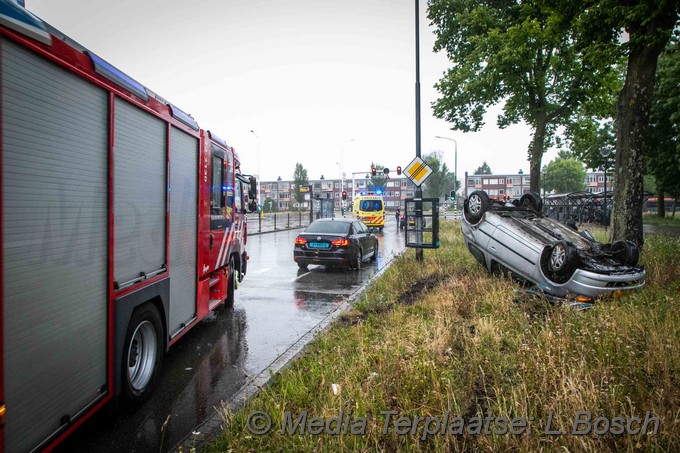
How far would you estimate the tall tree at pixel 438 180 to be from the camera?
287 ft

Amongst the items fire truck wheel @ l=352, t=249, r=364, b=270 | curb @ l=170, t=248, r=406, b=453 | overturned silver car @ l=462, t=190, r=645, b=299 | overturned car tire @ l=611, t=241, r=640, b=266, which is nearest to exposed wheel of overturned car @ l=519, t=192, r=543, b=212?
overturned silver car @ l=462, t=190, r=645, b=299

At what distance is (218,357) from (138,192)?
2380mm

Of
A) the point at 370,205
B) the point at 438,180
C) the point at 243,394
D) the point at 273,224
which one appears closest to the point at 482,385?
the point at 243,394

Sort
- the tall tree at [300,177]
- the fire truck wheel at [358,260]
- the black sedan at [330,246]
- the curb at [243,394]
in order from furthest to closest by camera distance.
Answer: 1. the tall tree at [300,177]
2. the fire truck wheel at [358,260]
3. the black sedan at [330,246]
4. the curb at [243,394]

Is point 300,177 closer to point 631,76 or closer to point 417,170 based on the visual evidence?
point 417,170

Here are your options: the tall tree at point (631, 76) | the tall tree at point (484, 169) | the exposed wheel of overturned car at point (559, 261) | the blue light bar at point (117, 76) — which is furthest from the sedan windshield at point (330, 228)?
the tall tree at point (484, 169)

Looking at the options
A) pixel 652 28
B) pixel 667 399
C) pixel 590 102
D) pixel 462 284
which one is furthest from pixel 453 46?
pixel 667 399

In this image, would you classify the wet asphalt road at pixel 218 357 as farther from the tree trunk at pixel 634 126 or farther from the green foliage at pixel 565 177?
the green foliage at pixel 565 177

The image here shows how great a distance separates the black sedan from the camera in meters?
10.9

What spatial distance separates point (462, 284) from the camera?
262 inches

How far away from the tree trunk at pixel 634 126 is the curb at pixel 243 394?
6360 mm

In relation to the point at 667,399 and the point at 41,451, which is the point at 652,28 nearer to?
the point at 667,399

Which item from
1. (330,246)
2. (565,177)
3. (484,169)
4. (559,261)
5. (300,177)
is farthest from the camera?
(484,169)

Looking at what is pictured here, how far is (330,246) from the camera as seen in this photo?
11.0 meters
